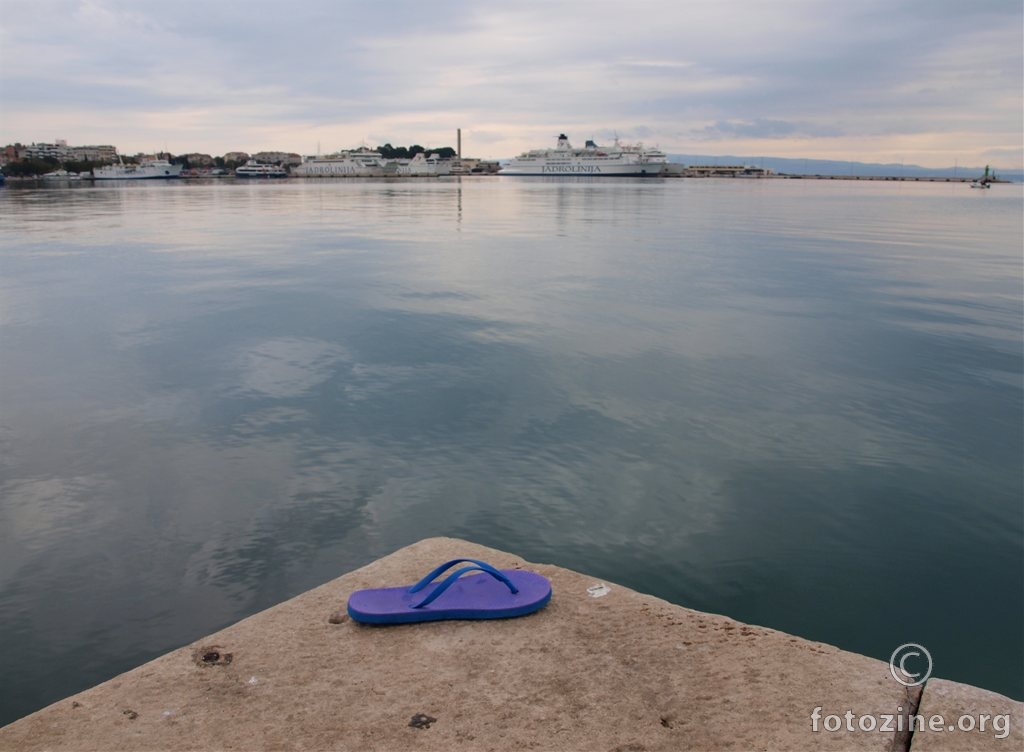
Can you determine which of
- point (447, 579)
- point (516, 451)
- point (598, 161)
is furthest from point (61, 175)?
point (447, 579)

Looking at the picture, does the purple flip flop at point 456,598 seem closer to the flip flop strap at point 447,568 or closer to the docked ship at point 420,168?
the flip flop strap at point 447,568

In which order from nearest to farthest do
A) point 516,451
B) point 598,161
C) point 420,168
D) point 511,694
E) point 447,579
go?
1. point 511,694
2. point 447,579
3. point 516,451
4. point 598,161
5. point 420,168

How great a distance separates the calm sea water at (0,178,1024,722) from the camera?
571cm

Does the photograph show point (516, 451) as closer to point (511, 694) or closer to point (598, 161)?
point (511, 694)

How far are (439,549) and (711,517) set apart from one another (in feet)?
9.76

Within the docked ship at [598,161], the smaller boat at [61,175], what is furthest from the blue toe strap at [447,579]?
the smaller boat at [61,175]

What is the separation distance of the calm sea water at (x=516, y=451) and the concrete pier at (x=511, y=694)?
1456 mm

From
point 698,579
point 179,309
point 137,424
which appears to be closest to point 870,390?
point 698,579

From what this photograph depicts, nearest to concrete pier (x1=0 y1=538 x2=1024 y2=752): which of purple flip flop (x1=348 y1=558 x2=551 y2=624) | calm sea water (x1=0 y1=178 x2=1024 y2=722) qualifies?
purple flip flop (x1=348 y1=558 x2=551 y2=624)

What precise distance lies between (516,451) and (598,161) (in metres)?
162

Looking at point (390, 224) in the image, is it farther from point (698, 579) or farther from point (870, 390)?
point (698, 579)

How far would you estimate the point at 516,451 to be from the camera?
8.37 metres

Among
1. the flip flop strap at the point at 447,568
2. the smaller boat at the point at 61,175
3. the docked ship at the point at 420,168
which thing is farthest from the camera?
the docked ship at the point at 420,168

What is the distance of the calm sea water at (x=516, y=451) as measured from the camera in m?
5.71
